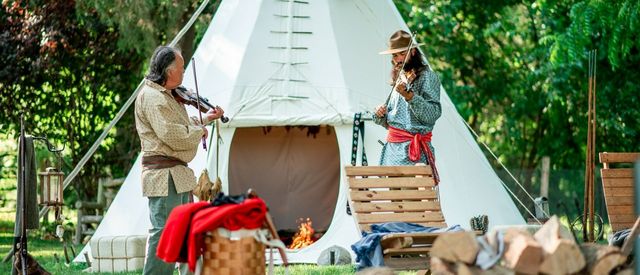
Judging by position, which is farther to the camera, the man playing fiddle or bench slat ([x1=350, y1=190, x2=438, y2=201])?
bench slat ([x1=350, y1=190, x2=438, y2=201])

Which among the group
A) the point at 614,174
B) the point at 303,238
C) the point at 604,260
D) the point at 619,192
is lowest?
the point at 303,238

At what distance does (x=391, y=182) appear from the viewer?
22.1ft

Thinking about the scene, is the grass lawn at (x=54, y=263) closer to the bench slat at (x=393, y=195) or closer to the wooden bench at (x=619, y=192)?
the bench slat at (x=393, y=195)

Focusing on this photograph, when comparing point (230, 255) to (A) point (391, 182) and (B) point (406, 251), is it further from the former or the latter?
(A) point (391, 182)

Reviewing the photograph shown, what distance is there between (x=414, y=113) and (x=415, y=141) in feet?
0.56

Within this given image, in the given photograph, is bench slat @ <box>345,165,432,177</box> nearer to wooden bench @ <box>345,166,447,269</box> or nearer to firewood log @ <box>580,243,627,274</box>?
wooden bench @ <box>345,166,447,269</box>

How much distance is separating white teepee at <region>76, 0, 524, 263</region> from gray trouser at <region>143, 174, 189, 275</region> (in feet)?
8.96

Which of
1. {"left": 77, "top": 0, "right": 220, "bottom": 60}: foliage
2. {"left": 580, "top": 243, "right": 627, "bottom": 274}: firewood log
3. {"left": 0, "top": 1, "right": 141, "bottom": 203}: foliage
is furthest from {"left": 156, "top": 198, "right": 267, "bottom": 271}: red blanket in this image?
{"left": 0, "top": 1, "right": 141, "bottom": 203}: foliage

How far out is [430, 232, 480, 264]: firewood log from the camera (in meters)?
4.58

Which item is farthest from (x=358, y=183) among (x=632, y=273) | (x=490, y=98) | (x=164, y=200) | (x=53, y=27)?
(x=490, y=98)

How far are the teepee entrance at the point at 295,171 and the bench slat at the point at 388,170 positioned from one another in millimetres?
4350

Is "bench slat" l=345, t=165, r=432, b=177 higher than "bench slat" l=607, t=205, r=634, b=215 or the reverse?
higher

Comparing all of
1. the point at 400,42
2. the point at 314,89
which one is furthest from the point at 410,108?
the point at 314,89

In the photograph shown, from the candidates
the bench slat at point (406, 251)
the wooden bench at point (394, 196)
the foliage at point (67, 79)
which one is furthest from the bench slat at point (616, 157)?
the foliage at point (67, 79)
